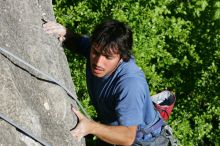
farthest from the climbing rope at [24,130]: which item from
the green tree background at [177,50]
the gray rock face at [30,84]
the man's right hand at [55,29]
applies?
the green tree background at [177,50]

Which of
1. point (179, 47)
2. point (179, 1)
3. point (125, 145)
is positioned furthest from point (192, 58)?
point (125, 145)

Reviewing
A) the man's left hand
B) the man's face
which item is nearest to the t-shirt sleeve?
the man's face

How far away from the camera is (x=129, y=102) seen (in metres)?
3.36

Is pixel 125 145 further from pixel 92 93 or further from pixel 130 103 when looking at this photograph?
pixel 92 93

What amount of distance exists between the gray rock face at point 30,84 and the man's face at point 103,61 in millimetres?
330

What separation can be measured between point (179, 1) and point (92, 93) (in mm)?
4298

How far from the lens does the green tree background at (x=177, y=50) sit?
657 centimetres

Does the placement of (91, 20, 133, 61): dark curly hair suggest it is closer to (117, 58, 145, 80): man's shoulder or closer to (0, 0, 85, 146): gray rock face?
(117, 58, 145, 80): man's shoulder

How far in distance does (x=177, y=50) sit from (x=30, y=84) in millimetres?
4875

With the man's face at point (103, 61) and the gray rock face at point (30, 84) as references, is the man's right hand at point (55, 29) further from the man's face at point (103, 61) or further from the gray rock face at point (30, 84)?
the man's face at point (103, 61)

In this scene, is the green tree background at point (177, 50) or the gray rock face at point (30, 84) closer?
the gray rock face at point (30, 84)

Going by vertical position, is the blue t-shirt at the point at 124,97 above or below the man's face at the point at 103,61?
below

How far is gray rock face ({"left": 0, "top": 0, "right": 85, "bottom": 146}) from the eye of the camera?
8.19ft

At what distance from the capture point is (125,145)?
136 inches
